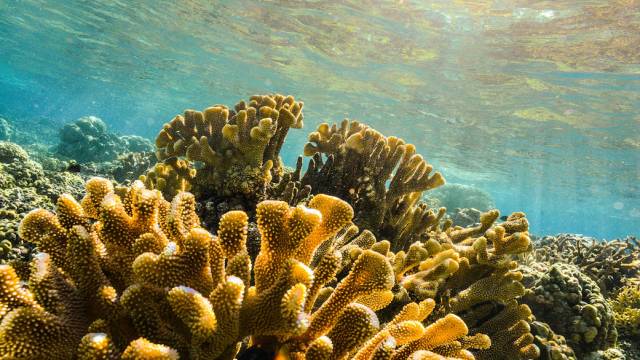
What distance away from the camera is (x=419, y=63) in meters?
19.3

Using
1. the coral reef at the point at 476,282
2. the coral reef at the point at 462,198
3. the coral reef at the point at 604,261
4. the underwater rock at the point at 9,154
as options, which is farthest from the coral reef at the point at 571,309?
the coral reef at the point at 462,198

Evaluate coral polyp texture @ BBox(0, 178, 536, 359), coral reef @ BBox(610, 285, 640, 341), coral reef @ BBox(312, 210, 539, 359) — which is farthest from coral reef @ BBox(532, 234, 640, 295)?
coral polyp texture @ BBox(0, 178, 536, 359)

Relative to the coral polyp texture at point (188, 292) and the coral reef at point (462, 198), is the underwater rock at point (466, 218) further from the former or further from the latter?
the coral polyp texture at point (188, 292)

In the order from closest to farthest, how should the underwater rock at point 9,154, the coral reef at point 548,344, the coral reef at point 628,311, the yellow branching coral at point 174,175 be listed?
the coral reef at point 548,344 < the yellow branching coral at point 174,175 < the coral reef at point 628,311 < the underwater rock at point 9,154

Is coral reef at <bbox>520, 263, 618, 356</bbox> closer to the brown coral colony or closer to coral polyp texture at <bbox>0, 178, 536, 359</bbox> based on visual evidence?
the brown coral colony

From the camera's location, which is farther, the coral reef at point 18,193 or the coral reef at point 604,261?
the coral reef at point 604,261

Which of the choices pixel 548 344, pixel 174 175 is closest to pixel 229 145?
pixel 174 175

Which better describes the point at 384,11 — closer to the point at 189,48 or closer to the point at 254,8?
the point at 254,8

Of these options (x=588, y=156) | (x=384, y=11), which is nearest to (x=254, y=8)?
(x=384, y=11)

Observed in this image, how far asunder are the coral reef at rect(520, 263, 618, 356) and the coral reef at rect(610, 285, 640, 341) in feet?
3.78

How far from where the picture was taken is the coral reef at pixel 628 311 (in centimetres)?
555

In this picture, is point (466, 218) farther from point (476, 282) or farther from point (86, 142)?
point (86, 142)

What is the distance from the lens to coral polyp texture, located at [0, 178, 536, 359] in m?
1.08

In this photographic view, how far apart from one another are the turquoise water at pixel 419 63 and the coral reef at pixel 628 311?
10168mm
